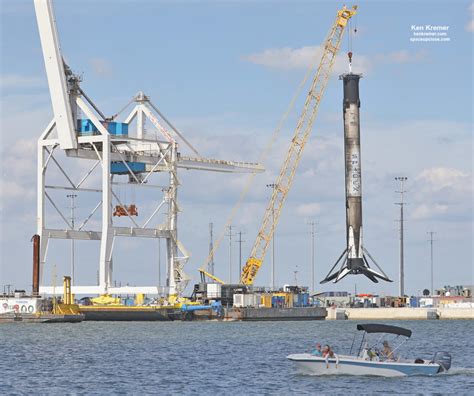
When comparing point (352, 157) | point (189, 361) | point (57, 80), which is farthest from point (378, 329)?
point (352, 157)

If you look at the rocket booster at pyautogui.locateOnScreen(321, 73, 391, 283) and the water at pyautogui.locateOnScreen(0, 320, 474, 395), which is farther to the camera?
the rocket booster at pyautogui.locateOnScreen(321, 73, 391, 283)

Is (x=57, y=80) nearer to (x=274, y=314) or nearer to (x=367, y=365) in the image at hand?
(x=274, y=314)

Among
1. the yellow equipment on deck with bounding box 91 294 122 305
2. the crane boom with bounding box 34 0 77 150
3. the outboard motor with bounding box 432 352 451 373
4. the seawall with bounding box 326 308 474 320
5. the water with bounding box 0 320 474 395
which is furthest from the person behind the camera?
the seawall with bounding box 326 308 474 320

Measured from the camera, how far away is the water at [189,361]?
69.6 metres

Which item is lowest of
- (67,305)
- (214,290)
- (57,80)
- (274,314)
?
(274,314)

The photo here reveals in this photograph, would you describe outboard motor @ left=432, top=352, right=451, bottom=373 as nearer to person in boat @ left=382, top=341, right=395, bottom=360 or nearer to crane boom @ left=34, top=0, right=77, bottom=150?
person in boat @ left=382, top=341, right=395, bottom=360

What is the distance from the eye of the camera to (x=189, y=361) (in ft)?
291

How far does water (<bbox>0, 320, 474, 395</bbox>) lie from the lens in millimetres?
69562

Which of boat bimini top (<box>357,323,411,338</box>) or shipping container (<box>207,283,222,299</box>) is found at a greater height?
shipping container (<box>207,283,222,299</box>)

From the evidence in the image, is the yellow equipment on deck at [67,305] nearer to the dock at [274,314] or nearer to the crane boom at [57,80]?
the crane boom at [57,80]

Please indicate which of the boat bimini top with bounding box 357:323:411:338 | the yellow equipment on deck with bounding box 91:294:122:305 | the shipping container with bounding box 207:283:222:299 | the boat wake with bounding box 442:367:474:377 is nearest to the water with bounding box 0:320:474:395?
the boat wake with bounding box 442:367:474:377

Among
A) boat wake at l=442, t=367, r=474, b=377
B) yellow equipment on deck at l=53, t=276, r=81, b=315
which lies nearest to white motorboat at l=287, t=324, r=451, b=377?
boat wake at l=442, t=367, r=474, b=377

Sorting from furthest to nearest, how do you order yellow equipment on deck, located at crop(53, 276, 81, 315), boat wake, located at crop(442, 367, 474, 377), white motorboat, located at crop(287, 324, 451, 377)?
yellow equipment on deck, located at crop(53, 276, 81, 315)
boat wake, located at crop(442, 367, 474, 377)
white motorboat, located at crop(287, 324, 451, 377)

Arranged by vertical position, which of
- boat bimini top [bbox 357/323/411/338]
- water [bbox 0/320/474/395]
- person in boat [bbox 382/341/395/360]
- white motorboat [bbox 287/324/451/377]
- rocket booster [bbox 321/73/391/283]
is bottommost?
water [bbox 0/320/474/395]
